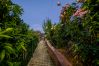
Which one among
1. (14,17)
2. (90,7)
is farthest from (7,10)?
(90,7)

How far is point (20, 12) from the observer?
5.95 m

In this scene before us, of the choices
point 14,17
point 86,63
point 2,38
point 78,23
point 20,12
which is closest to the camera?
point 2,38

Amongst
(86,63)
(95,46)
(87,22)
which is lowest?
(86,63)

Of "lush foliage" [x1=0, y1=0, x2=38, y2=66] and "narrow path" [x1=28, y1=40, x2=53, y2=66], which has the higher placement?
"lush foliage" [x1=0, y1=0, x2=38, y2=66]

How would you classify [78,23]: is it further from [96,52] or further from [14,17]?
[14,17]

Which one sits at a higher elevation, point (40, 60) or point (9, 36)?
point (9, 36)

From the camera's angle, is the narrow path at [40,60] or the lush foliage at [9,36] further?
the narrow path at [40,60]

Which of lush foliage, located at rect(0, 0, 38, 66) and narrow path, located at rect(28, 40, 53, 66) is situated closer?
lush foliage, located at rect(0, 0, 38, 66)

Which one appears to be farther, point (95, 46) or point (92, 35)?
point (92, 35)

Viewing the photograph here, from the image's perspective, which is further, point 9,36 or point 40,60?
point 40,60

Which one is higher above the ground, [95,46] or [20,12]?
[20,12]

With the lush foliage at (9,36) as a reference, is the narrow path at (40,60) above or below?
below

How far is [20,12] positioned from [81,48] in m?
1.70

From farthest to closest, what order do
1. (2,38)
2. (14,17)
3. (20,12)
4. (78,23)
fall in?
1. (78,23)
2. (20,12)
3. (14,17)
4. (2,38)
